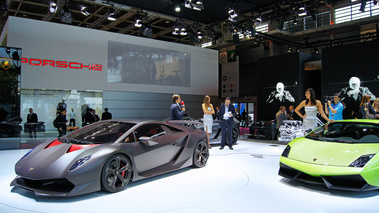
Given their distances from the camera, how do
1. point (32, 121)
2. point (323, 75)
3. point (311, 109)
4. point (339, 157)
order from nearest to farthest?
point (339, 157)
point (311, 109)
point (32, 121)
point (323, 75)

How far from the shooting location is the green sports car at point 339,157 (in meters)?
3.16

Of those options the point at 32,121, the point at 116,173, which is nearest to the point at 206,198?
the point at 116,173

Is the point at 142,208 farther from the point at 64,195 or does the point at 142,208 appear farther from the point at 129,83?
the point at 129,83

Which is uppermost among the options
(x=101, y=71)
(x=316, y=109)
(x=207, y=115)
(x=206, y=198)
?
(x=101, y=71)

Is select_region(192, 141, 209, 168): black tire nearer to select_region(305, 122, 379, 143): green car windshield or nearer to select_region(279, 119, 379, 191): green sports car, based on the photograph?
select_region(279, 119, 379, 191): green sports car

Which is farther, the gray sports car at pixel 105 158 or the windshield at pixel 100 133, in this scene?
the windshield at pixel 100 133

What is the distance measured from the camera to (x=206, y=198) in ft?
10.7

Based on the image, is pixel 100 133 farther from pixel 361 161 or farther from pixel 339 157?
pixel 361 161

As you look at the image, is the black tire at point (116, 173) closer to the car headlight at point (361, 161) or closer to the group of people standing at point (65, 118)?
the car headlight at point (361, 161)

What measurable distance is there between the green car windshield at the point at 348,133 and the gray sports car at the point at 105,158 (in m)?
2.10

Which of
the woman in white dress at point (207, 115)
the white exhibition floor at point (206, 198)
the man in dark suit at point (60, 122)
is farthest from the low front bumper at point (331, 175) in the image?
the man in dark suit at point (60, 122)

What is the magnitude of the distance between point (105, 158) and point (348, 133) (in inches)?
141

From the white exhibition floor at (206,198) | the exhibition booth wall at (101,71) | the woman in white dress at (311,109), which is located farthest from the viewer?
the exhibition booth wall at (101,71)

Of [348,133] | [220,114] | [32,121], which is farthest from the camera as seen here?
[32,121]
